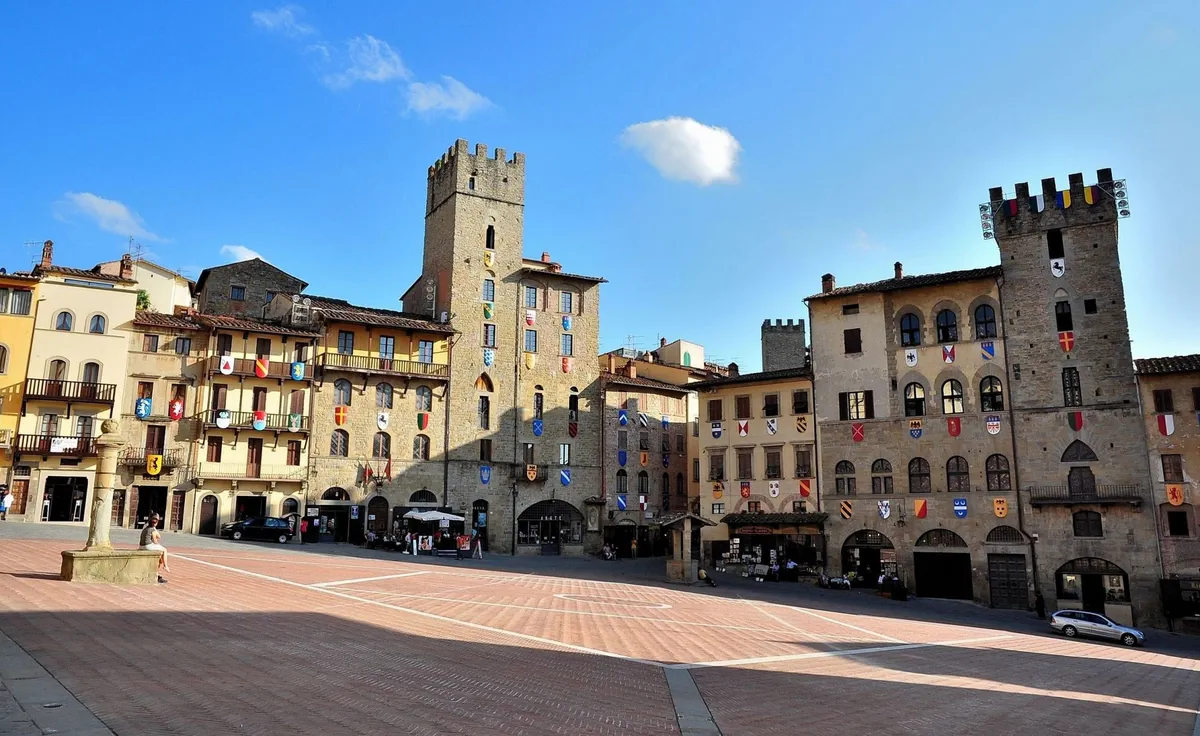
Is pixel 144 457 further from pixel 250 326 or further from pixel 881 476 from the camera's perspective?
pixel 881 476

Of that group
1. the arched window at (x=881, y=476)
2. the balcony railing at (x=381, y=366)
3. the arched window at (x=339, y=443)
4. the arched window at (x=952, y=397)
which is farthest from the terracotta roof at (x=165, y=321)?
the arched window at (x=952, y=397)

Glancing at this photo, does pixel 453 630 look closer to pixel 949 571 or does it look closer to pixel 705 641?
pixel 705 641

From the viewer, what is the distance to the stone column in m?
20.2

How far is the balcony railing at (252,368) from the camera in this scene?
49.8 m

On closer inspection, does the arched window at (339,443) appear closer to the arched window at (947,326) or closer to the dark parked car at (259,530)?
the dark parked car at (259,530)

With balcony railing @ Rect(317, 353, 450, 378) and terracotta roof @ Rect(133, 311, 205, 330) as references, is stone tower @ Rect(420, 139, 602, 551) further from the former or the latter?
terracotta roof @ Rect(133, 311, 205, 330)

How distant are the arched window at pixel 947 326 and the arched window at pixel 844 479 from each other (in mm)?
8678

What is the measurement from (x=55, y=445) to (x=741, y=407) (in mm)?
39071

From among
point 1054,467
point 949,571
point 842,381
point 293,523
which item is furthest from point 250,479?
point 1054,467

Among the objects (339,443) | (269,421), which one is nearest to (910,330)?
(339,443)

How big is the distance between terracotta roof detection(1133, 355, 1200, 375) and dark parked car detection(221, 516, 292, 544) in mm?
45253

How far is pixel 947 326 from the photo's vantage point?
46438mm

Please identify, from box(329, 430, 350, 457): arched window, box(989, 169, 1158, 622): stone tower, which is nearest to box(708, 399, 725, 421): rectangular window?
box(989, 169, 1158, 622): stone tower

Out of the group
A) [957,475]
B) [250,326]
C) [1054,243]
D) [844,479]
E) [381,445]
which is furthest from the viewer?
[381,445]
